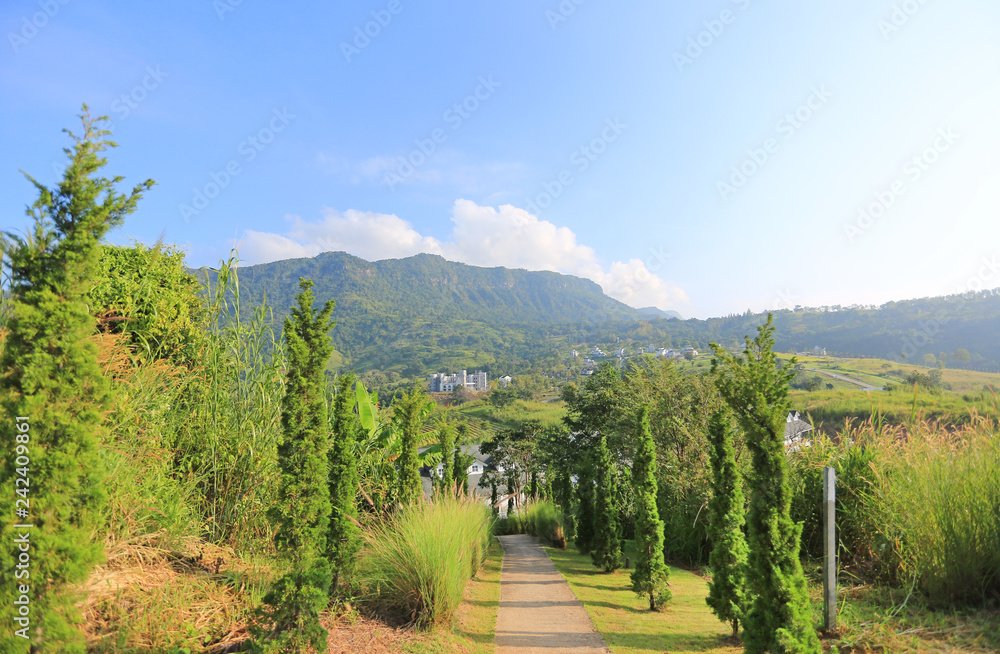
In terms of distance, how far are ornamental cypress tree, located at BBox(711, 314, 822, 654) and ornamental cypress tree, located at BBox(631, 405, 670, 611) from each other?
2.94 metres

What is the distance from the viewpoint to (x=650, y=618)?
610cm

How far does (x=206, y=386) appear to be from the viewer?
15.9 ft

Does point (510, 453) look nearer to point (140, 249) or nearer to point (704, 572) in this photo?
point (704, 572)

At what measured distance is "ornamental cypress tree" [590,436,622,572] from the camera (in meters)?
9.83

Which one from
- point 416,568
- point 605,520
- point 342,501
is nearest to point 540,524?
point 605,520

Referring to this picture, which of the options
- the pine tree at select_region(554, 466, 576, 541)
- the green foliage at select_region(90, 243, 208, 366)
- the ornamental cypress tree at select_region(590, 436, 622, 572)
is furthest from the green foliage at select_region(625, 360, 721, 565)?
the green foliage at select_region(90, 243, 208, 366)

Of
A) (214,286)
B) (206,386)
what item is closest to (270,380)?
(206,386)

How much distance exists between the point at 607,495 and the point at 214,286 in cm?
952

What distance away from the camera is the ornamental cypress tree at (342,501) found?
4980 mm

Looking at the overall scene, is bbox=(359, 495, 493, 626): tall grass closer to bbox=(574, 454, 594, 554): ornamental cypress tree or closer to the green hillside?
the green hillside

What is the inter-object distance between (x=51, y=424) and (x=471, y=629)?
4886 mm

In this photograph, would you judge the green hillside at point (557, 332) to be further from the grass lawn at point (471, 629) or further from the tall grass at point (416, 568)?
the grass lawn at point (471, 629)

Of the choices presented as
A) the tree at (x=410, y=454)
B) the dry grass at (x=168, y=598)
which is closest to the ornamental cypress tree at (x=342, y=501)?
the dry grass at (x=168, y=598)

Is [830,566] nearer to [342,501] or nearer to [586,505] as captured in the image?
[342,501]
